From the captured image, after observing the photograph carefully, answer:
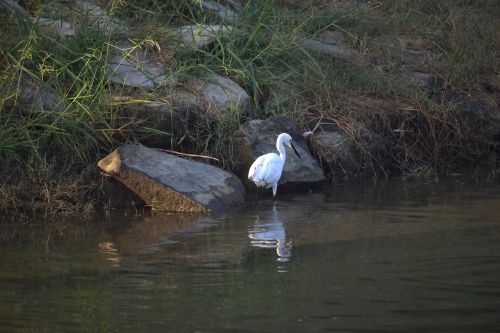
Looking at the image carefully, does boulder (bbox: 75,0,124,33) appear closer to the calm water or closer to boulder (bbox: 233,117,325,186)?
boulder (bbox: 233,117,325,186)

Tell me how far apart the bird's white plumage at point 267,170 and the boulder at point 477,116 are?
116 inches

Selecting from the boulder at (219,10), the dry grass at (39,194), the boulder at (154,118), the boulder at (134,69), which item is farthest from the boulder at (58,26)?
the boulder at (219,10)

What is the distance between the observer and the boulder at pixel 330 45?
41.7 feet

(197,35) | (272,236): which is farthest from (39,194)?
(197,35)

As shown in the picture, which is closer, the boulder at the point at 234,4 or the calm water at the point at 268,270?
the calm water at the point at 268,270

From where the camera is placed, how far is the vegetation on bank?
31.5 ft

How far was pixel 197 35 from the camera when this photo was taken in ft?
37.0

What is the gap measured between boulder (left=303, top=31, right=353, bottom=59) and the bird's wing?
8.11ft

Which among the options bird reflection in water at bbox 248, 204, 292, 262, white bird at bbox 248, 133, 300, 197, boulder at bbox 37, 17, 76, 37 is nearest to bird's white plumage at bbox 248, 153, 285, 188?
white bird at bbox 248, 133, 300, 197

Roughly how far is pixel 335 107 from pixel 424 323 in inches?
252

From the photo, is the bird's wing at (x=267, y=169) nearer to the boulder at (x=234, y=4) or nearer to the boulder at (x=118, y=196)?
the boulder at (x=118, y=196)

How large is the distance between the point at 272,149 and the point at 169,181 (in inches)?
70.8

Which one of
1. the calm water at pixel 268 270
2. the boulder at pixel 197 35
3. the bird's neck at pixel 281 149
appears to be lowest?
the calm water at pixel 268 270

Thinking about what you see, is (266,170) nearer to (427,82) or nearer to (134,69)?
(134,69)
